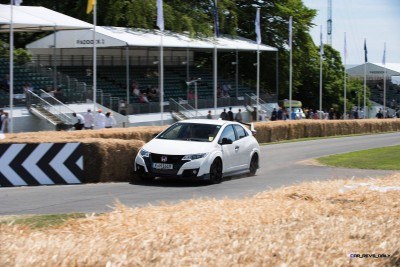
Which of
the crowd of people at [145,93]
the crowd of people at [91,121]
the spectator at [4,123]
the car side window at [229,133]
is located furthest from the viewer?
the crowd of people at [145,93]

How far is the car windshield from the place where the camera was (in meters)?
18.7

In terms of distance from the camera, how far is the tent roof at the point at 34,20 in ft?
104

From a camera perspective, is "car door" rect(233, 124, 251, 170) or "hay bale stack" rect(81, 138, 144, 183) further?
"car door" rect(233, 124, 251, 170)

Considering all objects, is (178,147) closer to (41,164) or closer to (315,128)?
(41,164)

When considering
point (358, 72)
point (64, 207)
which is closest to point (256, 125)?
point (64, 207)

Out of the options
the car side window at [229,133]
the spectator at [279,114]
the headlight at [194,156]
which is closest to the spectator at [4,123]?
the car side window at [229,133]

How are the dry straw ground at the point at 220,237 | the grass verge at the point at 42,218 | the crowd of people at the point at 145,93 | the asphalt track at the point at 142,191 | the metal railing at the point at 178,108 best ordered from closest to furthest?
the dry straw ground at the point at 220,237, the grass verge at the point at 42,218, the asphalt track at the point at 142,191, the crowd of people at the point at 145,93, the metal railing at the point at 178,108

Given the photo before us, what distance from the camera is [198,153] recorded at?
17734 millimetres

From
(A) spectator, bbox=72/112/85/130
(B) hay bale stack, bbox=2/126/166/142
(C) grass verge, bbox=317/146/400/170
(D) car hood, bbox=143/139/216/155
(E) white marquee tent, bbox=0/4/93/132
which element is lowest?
(C) grass verge, bbox=317/146/400/170

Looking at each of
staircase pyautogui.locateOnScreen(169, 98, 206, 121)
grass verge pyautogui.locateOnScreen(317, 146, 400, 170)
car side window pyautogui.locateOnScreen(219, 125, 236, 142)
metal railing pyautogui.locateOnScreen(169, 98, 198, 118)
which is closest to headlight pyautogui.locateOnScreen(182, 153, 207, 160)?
car side window pyautogui.locateOnScreen(219, 125, 236, 142)

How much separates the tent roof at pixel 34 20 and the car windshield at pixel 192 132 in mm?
14148

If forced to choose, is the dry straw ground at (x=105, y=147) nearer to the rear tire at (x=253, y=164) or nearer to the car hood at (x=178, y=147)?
the car hood at (x=178, y=147)

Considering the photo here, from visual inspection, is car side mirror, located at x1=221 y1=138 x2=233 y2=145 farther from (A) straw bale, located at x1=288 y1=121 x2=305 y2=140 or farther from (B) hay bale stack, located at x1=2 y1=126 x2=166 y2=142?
(A) straw bale, located at x1=288 y1=121 x2=305 y2=140

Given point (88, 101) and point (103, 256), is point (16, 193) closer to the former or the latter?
point (103, 256)
